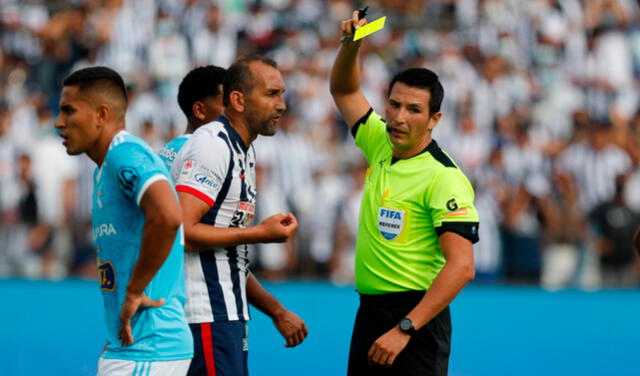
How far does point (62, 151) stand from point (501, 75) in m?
7.03

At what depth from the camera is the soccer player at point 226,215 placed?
4.61 m

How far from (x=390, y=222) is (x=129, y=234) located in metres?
1.45

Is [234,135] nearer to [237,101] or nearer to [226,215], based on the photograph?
[237,101]

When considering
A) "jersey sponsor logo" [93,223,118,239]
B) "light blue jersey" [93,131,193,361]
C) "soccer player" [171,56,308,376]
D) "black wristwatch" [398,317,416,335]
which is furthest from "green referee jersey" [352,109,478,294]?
"jersey sponsor logo" [93,223,118,239]

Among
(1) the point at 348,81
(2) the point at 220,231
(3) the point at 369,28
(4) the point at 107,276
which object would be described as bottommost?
(4) the point at 107,276

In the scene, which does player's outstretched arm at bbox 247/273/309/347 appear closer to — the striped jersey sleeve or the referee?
the referee

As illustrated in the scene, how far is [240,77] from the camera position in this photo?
4961mm

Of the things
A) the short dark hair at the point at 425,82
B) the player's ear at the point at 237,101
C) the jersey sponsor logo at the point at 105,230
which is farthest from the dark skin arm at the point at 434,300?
the jersey sponsor logo at the point at 105,230

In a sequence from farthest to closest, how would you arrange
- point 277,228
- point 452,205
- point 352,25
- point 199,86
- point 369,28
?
point 199,86, point 352,25, point 369,28, point 452,205, point 277,228

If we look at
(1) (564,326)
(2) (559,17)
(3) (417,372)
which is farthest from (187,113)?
(2) (559,17)

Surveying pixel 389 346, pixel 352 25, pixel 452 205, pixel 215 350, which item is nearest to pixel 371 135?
pixel 352 25

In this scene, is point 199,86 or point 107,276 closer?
point 107,276

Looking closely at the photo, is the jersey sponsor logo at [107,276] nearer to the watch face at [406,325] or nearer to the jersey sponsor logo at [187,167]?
the jersey sponsor logo at [187,167]

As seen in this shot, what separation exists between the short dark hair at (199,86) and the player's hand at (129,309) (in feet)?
5.88
